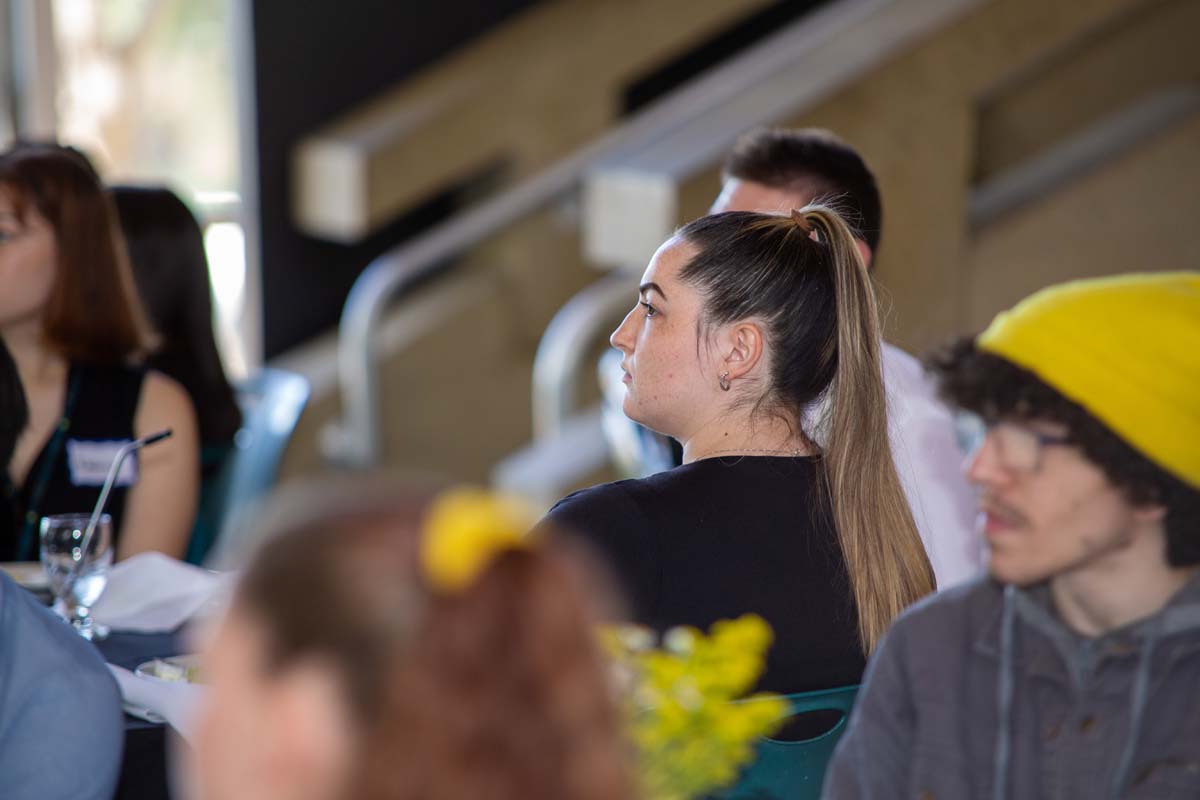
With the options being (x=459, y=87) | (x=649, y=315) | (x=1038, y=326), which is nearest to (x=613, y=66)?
(x=459, y=87)

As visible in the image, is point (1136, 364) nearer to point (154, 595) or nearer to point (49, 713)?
point (49, 713)

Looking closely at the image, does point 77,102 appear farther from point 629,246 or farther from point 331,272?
point 629,246

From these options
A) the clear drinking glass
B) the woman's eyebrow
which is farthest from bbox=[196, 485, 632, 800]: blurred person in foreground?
the clear drinking glass

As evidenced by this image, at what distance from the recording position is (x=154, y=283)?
3.42 metres

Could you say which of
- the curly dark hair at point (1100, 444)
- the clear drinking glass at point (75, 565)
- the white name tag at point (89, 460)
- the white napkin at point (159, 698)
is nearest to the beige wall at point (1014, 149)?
the white name tag at point (89, 460)

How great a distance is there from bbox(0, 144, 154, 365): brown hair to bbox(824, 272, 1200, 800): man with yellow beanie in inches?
78.6

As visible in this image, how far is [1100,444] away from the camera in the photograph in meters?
1.44

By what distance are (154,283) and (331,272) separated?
271 centimetres

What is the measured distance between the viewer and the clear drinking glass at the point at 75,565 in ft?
7.73

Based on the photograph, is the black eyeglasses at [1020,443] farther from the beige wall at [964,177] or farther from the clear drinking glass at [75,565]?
the beige wall at [964,177]

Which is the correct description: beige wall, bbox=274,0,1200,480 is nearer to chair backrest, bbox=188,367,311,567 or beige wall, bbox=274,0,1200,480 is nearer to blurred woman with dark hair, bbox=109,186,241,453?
chair backrest, bbox=188,367,311,567

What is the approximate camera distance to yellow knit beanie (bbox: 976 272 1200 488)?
4.67 feet

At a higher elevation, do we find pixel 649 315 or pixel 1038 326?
pixel 1038 326

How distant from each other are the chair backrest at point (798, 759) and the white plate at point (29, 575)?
1.33m
